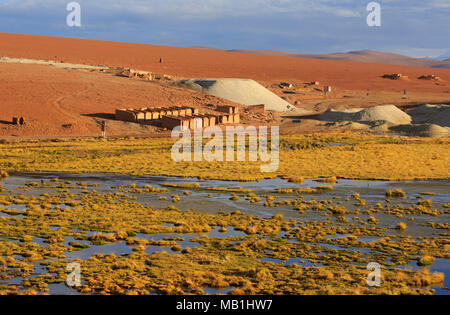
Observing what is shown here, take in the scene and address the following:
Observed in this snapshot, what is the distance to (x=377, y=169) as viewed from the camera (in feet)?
144

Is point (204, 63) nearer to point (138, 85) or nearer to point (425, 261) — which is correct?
point (138, 85)

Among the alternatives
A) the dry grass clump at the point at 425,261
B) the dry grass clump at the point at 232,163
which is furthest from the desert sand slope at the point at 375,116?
the dry grass clump at the point at 425,261

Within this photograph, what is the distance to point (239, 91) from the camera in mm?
86938

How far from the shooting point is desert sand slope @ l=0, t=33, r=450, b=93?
408 feet

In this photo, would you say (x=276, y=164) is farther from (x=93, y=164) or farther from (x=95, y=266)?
(x=95, y=266)

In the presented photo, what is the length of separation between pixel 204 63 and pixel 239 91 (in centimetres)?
5886

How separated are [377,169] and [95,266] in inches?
1105

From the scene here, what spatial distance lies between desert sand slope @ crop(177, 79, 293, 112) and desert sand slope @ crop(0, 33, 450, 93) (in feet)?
92.2

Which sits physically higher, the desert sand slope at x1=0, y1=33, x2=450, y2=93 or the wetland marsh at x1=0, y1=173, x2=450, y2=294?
the desert sand slope at x1=0, y1=33, x2=450, y2=93

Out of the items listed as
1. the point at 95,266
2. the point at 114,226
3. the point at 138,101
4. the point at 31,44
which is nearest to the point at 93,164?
the point at 114,226

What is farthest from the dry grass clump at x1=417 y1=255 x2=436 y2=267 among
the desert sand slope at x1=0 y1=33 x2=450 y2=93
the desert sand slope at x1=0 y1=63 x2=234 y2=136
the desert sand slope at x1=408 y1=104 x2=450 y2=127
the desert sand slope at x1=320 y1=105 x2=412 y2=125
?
the desert sand slope at x1=0 y1=33 x2=450 y2=93

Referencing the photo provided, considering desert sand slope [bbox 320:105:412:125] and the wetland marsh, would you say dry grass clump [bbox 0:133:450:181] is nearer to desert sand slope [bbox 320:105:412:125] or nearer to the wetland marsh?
the wetland marsh

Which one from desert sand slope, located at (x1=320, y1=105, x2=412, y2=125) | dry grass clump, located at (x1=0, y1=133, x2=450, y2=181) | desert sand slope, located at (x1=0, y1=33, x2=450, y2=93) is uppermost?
desert sand slope, located at (x1=0, y1=33, x2=450, y2=93)

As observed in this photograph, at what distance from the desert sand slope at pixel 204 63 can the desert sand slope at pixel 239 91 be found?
28102 millimetres
